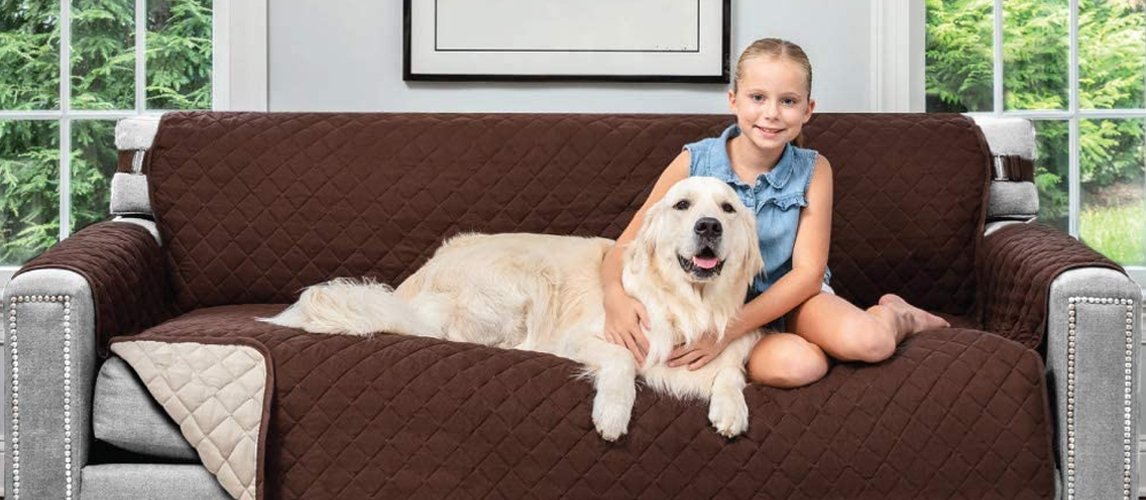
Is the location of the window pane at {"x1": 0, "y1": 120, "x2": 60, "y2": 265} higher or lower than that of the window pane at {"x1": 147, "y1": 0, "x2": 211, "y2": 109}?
lower

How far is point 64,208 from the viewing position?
3.39 meters

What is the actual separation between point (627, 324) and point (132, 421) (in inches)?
37.7

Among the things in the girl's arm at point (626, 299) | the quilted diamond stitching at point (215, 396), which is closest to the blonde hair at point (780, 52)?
the girl's arm at point (626, 299)

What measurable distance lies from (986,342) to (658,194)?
72 cm

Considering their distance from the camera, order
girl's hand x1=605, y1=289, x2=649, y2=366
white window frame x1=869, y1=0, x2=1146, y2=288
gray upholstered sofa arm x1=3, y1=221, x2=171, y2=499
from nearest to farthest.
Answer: gray upholstered sofa arm x1=3, y1=221, x2=171, y2=499, girl's hand x1=605, y1=289, x2=649, y2=366, white window frame x1=869, y1=0, x2=1146, y2=288

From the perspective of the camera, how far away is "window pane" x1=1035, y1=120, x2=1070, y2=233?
3361 millimetres

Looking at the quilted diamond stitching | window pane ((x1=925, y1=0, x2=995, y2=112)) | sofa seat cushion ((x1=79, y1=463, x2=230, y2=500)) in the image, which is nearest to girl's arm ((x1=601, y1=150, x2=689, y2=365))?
the quilted diamond stitching

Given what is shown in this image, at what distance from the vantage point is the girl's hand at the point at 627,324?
7.05 ft

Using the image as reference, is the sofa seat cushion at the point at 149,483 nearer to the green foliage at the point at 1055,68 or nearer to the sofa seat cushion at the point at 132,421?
the sofa seat cushion at the point at 132,421

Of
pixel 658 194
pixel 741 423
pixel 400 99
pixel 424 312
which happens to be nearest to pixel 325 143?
pixel 400 99

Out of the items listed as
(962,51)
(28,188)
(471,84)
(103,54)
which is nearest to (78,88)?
(103,54)

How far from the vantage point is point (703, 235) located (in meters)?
2.04

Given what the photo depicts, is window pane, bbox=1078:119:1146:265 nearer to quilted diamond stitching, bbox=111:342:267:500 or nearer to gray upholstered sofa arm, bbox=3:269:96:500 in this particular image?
quilted diamond stitching, bbox=111:342:267:500

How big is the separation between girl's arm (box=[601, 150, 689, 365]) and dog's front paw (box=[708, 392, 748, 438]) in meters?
0.21
